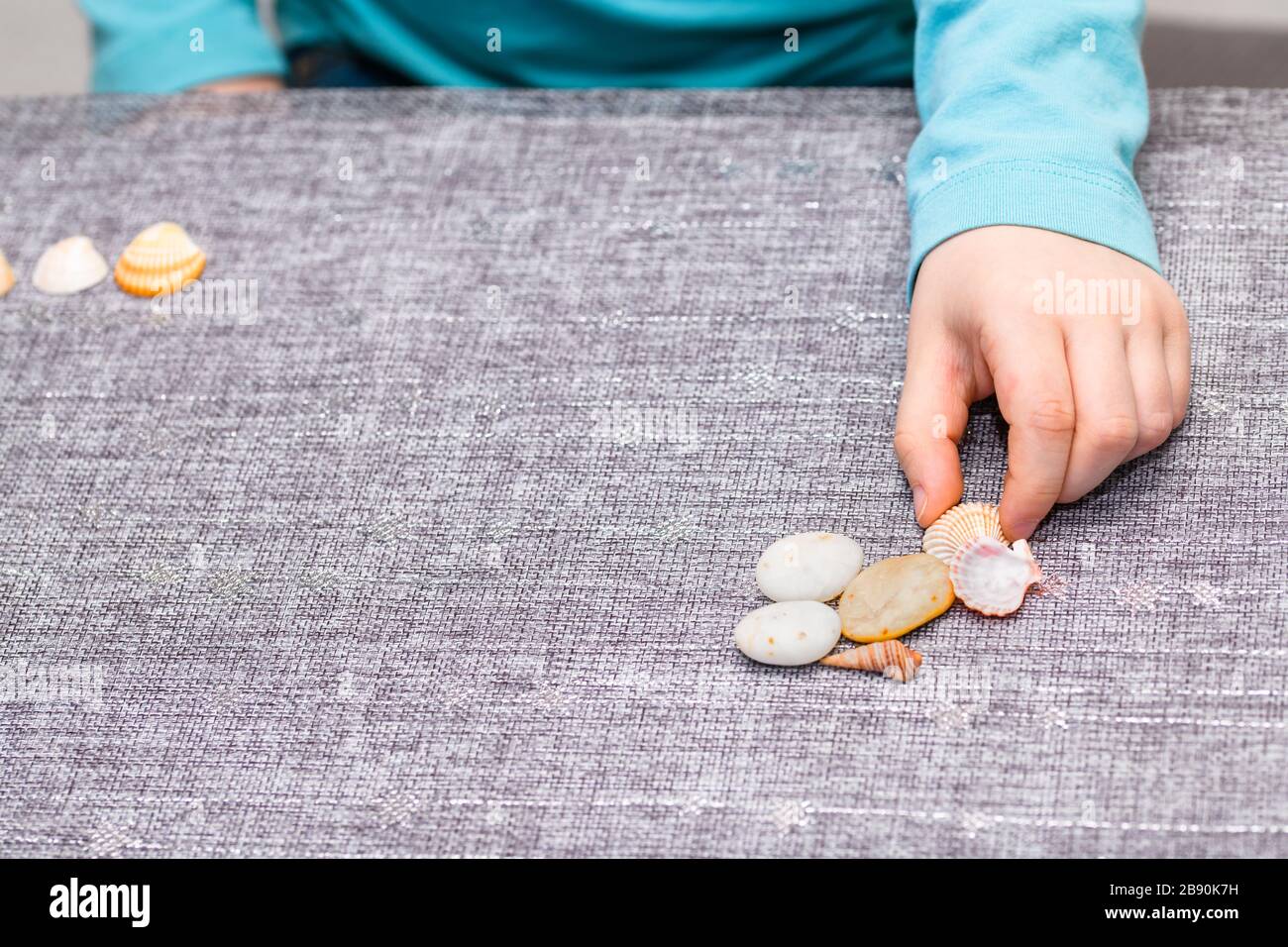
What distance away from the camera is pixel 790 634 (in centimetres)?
48

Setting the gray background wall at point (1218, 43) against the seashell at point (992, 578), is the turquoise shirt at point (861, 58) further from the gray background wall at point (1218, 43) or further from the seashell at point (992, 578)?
the gray background wall at point (1218, 43)

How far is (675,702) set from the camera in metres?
0.48

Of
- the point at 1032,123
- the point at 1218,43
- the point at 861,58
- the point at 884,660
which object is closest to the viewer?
the point at 884,660

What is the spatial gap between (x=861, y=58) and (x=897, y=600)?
50 cm

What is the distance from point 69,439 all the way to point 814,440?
0.36m

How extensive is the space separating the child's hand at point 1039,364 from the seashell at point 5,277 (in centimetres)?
50

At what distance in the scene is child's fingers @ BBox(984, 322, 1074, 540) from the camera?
1.65ft

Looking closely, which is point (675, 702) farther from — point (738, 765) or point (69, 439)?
point (69, 439)

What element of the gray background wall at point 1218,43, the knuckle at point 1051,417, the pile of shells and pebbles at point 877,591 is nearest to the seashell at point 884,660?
the pile of shells and pebbles at point 877,591

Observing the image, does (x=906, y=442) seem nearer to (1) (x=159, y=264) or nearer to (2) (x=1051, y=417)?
(2) (x=1051, y=417)

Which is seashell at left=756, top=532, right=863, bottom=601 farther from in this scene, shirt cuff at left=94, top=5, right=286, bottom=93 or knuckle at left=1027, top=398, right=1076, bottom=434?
shirt cuff at left=94, top=5, right=286, bottom=93

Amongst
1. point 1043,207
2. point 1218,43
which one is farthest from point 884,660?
point 1218,43

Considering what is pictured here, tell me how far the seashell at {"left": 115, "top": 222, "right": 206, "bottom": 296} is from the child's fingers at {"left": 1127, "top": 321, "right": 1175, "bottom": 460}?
1.61 feet

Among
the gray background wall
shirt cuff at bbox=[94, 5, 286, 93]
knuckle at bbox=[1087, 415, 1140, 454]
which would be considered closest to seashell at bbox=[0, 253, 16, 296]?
shirt cuff at bbox=[94, 5, 286, 93]
